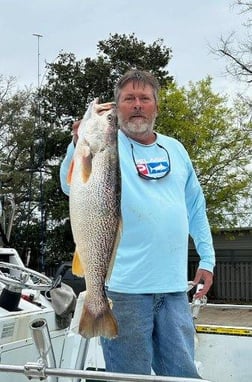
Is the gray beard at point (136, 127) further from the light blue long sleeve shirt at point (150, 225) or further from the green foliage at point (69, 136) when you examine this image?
the green foliage at point (69, 136)

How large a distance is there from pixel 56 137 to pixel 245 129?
7.53 m

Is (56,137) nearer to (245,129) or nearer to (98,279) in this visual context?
(245,129)

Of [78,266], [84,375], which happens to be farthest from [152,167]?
[84,375]

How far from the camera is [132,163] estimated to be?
2984mm

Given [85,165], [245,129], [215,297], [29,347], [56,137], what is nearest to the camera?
[85,165]

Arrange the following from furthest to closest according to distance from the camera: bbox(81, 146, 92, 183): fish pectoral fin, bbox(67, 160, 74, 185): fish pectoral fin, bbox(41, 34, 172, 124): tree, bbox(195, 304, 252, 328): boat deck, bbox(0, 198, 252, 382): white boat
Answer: bbox(41, 34, 172, 124): tree
bbox(195, 304, 252, 328): boat deck
bbox(0, 198, 252, 382): white boat
bbox(67, 160, 74, 185): fish pectoral fin
bbox(81, 146, 92, 183): fish pectoral fin

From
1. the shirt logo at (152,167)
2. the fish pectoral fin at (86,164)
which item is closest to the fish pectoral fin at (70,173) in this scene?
the fish pectoral fin at (86,164)

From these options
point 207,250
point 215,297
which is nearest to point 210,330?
point 207,250

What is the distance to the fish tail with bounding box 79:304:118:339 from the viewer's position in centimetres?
252

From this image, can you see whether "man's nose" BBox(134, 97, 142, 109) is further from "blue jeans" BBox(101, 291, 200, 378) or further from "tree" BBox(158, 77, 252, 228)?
"tree" BBox(158, 77, 252, 228)

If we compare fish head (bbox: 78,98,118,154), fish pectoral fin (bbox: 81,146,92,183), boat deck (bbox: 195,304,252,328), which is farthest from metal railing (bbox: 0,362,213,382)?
boat deck (bbox: 195,304,252,328)

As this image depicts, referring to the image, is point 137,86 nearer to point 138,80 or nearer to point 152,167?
point 138,80

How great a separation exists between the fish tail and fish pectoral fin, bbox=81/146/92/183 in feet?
1.75

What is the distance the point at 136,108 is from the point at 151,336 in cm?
106
